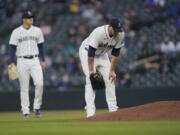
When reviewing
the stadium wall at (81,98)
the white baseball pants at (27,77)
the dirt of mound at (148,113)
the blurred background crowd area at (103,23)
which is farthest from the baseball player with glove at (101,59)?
the blurred background crowd area at (103,23)

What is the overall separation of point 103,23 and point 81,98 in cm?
382

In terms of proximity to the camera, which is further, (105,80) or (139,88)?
(139,88)

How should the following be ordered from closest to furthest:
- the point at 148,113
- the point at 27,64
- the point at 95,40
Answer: the point at 148,113 → the point at 95,40 → the point at 27,64

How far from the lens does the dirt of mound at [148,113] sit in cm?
809

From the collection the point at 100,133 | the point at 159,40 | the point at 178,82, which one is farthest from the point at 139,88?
the point at 100,133

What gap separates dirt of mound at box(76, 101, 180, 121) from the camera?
26.6 feet

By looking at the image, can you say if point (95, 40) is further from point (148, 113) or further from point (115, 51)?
point (148, 113)

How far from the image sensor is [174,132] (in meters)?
5.64

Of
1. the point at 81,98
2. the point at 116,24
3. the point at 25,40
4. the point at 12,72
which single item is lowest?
the point at 81,98

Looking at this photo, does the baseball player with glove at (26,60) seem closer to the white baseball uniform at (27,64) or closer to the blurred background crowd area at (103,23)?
the white baseball uniform at (27,64)

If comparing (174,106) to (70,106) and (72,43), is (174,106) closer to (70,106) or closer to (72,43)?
(70,106)

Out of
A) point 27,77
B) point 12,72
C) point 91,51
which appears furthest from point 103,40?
point 12,72

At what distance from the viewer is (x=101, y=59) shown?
915 cm

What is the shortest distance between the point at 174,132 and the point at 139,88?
8292mm
